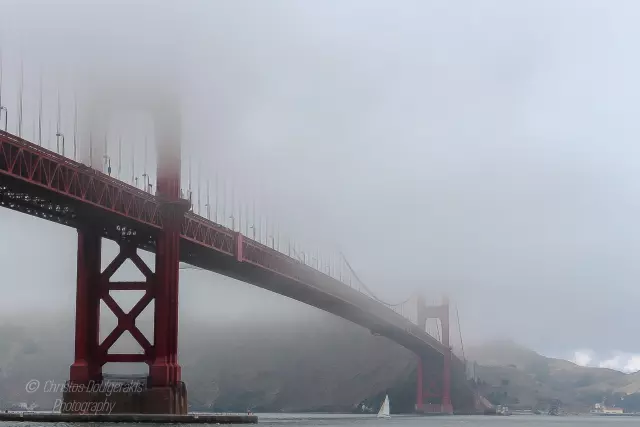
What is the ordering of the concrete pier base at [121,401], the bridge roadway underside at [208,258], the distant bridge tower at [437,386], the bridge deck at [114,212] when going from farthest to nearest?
the distant bridge tower at [437,386] → the concrete pier base at [121,401] → the bridge roadway underside at [208,258] → the bridge deck at [114,212]

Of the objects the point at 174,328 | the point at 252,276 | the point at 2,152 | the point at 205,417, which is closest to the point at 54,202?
the point at 2,152

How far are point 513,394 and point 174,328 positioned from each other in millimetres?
146875

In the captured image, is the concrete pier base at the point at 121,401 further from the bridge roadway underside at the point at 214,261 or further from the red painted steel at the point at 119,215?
the bridge roadway underside at the point at 214,261

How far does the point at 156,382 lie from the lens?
2028 inches

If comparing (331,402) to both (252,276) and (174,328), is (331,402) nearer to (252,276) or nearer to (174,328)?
(252,276)

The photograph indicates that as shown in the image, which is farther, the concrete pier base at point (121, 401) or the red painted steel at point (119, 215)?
the concrete pier base at point (121, 401)

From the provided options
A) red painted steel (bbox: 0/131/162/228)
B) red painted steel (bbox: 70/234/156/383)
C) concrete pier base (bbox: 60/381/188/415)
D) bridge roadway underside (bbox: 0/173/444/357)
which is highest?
red painted steel (bbox: 0/131/162/228)

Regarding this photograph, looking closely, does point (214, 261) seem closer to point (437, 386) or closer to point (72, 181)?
point (72, 181)
